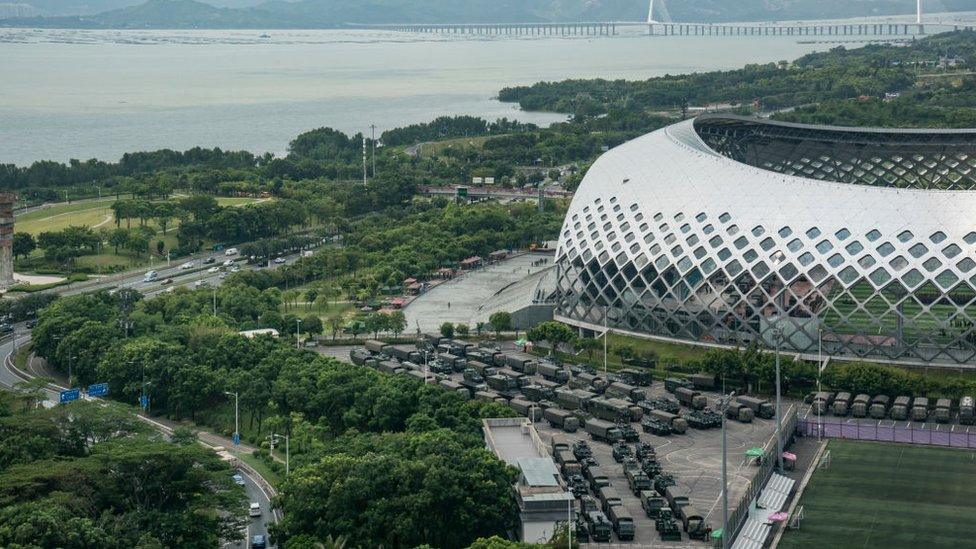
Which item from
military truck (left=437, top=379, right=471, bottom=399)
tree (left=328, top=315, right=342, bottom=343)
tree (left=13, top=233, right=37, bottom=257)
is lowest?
military truck (left=437, top=379, right=471, bottom=399)

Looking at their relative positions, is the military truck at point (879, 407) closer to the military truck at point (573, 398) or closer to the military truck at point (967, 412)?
the military truck at point (967, 412)

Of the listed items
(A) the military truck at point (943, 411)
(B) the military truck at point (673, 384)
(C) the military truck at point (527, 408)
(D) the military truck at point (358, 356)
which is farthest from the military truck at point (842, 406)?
(D) the military truck at point (358, 356)

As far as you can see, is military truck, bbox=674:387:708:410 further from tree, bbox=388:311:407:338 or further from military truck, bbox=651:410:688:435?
tree, bbox=388:311:407:338

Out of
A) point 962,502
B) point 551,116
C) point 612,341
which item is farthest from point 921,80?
point 962,502

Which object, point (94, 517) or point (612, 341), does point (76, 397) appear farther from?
point (612, 341)

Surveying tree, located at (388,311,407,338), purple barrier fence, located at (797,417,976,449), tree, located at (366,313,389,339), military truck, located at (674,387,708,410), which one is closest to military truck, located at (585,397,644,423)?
military truck, located at (674,387,708,410)

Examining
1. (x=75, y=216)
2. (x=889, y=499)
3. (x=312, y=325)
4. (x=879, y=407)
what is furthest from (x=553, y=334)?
(x=75, y=216)
